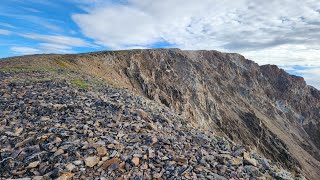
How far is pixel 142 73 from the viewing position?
60.0 meters

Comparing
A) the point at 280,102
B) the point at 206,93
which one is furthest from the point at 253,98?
the point at 206,93

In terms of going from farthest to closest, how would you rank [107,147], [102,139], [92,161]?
[102,139], [107,147], [92,161]

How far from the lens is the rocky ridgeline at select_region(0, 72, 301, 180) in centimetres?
796

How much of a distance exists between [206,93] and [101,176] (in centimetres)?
7249

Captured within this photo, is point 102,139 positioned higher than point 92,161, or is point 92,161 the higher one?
point 102,139

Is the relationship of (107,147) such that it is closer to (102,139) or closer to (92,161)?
(102,139)

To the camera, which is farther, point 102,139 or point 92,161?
point 102,139

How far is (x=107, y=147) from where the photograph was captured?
9055 millimetres

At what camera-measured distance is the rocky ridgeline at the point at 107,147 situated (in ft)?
26.1

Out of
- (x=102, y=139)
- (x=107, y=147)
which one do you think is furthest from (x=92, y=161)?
(x=102, y=139)

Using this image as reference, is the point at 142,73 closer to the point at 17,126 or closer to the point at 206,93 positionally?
the point at 206,93

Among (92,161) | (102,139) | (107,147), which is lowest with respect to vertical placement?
(92,161)

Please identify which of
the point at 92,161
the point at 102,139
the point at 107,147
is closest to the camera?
the point at 92,161

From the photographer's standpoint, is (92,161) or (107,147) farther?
(107,147)
